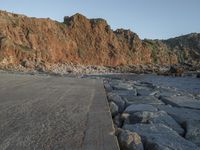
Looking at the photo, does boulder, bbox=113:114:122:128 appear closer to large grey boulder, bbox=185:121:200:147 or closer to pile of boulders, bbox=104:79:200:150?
pile of boulders, bbox=104:79:200:150

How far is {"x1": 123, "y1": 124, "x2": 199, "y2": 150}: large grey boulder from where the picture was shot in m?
3.03

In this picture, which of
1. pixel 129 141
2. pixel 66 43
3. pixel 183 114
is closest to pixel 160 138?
pixel 129 141

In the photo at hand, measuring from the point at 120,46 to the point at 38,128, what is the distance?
3751 inches

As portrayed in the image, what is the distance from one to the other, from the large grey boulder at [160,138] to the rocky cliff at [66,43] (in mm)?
52990

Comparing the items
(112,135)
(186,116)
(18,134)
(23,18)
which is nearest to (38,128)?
(18,134)

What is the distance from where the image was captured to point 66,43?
79812 millimetres

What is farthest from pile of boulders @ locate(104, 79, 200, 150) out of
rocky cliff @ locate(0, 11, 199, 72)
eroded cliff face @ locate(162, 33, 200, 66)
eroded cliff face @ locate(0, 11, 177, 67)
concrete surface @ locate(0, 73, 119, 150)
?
eroded cliff face @ locate(162, 33, 200, 66)

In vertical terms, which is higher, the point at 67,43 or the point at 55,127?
the point at 67,43

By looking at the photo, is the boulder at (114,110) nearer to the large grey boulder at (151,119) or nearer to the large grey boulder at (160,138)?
the large grey boulder at (151,119)

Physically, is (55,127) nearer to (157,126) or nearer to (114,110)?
(157,126)

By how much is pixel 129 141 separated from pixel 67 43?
78.1 metres

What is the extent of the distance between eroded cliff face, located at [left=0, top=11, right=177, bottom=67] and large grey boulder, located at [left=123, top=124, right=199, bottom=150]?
182ft

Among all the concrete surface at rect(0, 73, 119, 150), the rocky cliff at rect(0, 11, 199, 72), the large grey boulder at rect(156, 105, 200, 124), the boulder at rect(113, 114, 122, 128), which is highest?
the rocky cliff at rect(0, 11, 199, 72)

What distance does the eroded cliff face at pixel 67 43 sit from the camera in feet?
Result: 209
